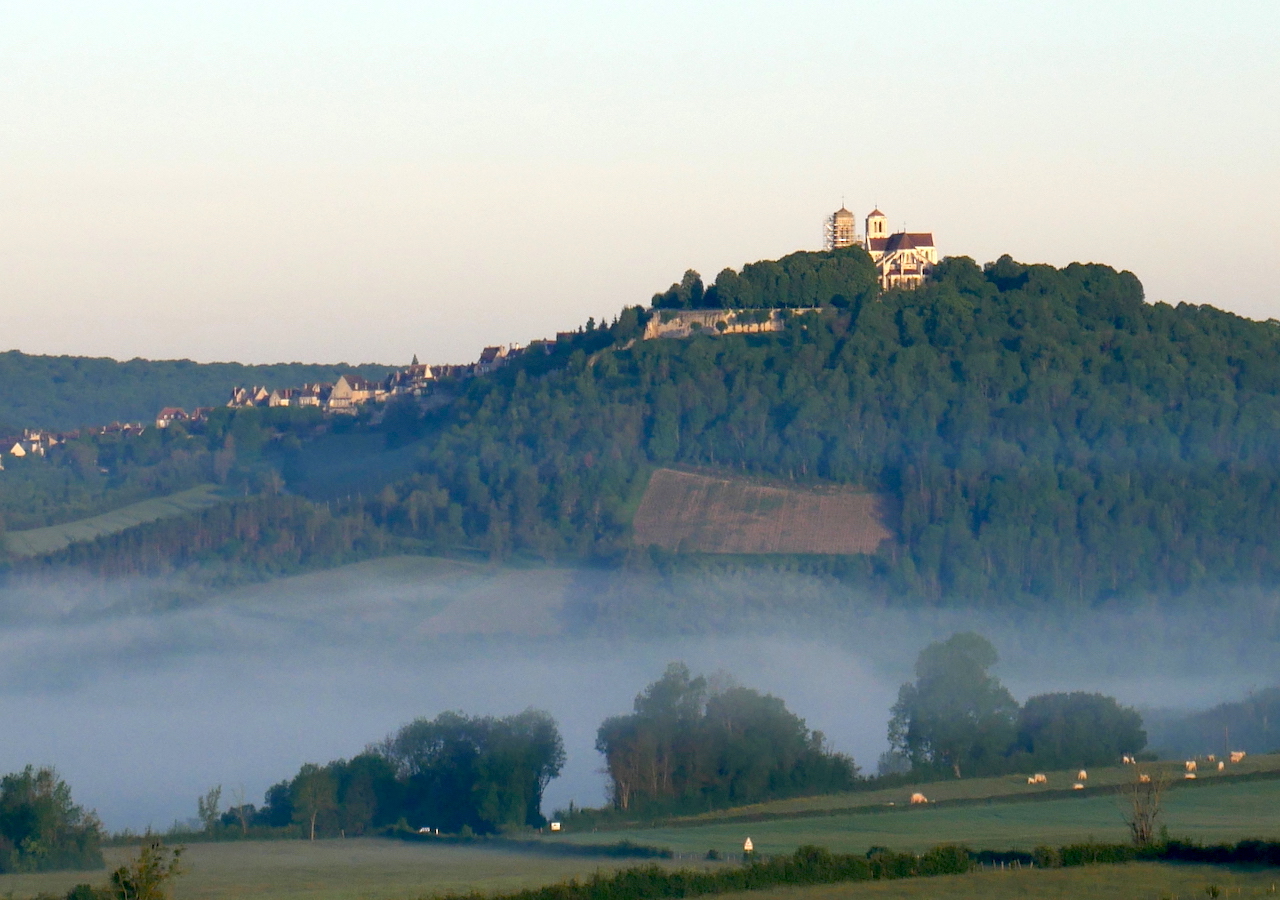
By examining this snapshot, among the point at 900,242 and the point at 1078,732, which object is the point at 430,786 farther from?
the point at 900,242

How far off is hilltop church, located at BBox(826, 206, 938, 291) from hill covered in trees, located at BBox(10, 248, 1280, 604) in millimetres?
1805

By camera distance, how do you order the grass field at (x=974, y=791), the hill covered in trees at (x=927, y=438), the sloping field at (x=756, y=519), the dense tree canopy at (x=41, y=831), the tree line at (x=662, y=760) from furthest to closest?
the hill covered in trees at (x=927, y=438) < the sloping field at (x=756, y=519) < the tree line at (x=662, y=760) < the grass field at (x=974, y=791) < the dense tree canopy at (x=41, y=831)

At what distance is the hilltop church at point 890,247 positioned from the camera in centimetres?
18088

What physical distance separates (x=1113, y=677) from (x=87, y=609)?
81.7 metres

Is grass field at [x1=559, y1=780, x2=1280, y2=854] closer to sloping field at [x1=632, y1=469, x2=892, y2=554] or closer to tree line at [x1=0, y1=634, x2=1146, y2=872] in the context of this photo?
tree line at [x1=0, y1=634, x2=1146, y2=872]

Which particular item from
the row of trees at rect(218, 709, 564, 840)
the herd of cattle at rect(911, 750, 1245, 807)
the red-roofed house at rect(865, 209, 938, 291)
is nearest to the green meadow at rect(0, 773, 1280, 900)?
the herd of cattle at rect(911, 750, 1245, 807)

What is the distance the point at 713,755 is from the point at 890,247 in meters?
110

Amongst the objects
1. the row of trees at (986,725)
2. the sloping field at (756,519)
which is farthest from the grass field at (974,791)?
the sloping field at (756,519)

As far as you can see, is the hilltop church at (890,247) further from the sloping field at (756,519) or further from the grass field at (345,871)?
the grass field at (345,871)

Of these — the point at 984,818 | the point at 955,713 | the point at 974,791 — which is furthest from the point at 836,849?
the point at 955,713

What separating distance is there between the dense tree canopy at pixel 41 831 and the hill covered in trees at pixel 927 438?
106 m

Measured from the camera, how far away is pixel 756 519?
16012 centimetres

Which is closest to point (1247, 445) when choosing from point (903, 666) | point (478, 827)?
point (903, 666)

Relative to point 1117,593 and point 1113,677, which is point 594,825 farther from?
point 1117,593
